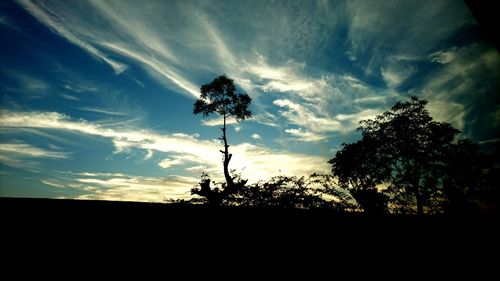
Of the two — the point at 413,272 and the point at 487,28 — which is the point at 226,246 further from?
the point at 487,28

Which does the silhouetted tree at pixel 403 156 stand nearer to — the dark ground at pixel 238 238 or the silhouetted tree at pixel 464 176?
the silhouetted tree at pixel 464 176

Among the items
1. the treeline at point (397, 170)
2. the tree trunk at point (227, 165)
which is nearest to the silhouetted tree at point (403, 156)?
the treeline at point (397, 170)

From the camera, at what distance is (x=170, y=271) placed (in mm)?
3086

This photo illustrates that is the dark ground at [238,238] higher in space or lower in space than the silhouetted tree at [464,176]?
lower

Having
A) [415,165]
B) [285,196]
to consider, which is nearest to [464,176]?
[415,165]

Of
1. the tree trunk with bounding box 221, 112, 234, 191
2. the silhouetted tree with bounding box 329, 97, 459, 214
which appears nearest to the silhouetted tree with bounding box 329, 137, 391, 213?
the silhouetted tree with bounding box 329, 97, 459, 214

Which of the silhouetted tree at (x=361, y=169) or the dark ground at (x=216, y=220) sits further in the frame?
the silhouetted tree at (x=361, y=169)

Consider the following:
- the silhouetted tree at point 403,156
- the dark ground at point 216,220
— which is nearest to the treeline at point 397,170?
the silhouetted tree at point 403,156

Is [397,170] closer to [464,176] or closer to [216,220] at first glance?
[464,176]

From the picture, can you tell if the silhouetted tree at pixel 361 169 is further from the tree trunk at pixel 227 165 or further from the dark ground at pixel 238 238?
the dark ground at pixel 238 238

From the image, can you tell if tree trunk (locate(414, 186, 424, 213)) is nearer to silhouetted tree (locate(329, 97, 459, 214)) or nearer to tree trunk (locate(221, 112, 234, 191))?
silhouetted tree (locate(329, 97, 459, 214))

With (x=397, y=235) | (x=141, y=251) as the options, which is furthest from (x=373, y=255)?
(x=141, y=251)

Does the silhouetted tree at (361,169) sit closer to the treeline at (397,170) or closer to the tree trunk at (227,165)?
the treeline at (397,170)

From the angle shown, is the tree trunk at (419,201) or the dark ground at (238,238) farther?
the tree trunk at (419,201)
